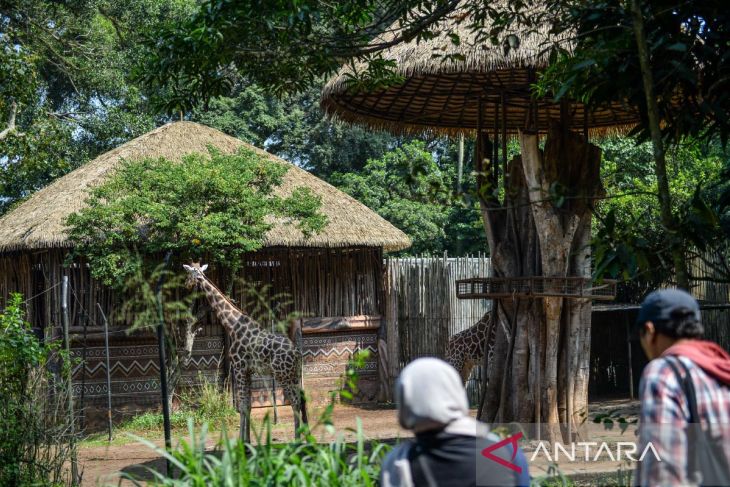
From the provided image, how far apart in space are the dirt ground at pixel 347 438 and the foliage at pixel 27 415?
384 mm

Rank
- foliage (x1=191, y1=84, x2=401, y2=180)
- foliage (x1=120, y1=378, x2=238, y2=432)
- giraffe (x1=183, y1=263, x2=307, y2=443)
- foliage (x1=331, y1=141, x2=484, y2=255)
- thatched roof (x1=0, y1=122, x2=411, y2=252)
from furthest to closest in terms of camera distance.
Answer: foliage (x1=191, y1=84, x2=401, y2=180) < foliage (x1=331, y1=141, x2=484, y2=255) < thatched roof (x1=0, y1=122, x2=411, y2=252) < foliage (x1=120, y1=378, x2=238, y2=432) < giraffe (x1=183, y1=263, x2=307, y2=443)

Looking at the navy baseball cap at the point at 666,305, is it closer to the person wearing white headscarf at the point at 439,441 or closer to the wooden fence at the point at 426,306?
the person wearing white headscarf at the point at 439,441

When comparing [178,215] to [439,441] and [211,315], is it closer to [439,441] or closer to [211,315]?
[211,315]

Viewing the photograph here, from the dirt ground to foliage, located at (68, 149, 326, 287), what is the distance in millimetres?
2073

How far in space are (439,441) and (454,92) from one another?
722cm

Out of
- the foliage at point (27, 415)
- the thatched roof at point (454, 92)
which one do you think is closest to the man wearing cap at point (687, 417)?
the foliage at point (27, 415)

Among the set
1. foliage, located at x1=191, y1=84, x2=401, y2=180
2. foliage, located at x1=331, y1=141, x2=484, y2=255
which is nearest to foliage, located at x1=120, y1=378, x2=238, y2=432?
foliage, located at x1=331, y1=141, x2=484, y2=255

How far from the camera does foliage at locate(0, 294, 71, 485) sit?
6125mm

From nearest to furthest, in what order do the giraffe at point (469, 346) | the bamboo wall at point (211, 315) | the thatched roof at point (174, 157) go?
the giraffe at point (469, 346) → the thatched roof at point (174, 157) → the bamboo wall at point (211, 315)

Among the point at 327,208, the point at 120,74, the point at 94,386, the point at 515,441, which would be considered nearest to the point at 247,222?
the point at 327,208

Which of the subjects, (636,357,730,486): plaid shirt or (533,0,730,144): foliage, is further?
(533,0,730,144): foliage

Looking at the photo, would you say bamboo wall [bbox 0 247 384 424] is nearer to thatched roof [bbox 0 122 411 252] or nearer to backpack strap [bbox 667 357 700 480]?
thatched roof [bbox 0 122 411 252]

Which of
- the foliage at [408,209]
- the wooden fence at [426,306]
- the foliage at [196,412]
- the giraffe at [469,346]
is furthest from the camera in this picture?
the foliage at [408,209]

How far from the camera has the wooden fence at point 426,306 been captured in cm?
1455
